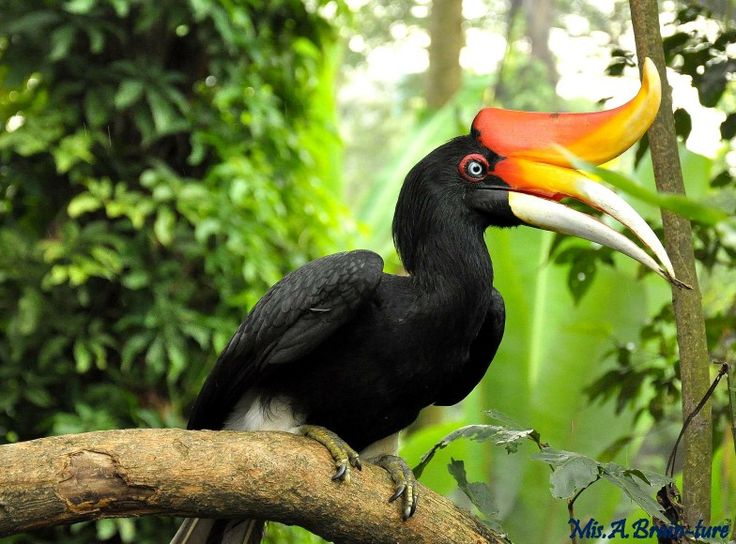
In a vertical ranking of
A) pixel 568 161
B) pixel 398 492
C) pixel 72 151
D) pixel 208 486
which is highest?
pixel 568 161

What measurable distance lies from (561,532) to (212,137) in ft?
7.07

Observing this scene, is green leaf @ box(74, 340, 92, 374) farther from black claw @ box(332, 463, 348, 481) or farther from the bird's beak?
the bird's beak

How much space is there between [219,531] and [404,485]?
0.64m

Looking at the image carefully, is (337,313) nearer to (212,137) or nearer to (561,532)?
(212,137)

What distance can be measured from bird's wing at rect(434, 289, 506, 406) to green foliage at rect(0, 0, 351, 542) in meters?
1.19

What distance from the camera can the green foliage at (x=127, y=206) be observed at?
3.34 m

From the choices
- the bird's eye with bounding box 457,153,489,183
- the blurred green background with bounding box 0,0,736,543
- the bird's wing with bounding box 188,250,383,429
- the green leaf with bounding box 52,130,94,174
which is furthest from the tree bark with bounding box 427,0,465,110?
the bird's wing with bounding box 188,250,383,429

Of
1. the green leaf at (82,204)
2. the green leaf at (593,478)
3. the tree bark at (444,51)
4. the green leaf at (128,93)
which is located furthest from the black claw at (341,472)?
the tree bark at (444,51)

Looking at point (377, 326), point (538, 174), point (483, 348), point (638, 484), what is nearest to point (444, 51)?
point (483, 348)

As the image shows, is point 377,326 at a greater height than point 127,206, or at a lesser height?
greater

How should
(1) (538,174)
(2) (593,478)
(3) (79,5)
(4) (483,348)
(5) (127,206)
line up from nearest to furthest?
(2) (593,478), (1) (538,174), (4) (483,348), (3) (79,5), (5) (127,206)

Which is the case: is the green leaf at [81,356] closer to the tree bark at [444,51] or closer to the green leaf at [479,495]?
the green leaf at [479,495]

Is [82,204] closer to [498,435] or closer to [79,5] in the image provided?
[79,5]

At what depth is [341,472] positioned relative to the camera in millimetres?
1931
